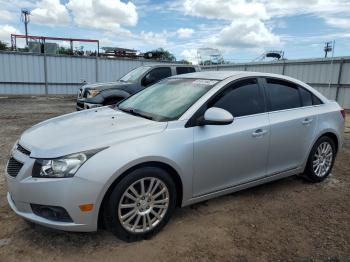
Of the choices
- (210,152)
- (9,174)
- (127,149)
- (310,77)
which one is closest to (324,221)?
(210,152)

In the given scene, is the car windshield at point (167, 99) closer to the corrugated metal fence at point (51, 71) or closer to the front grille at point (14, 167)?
the front grille at point (14, 167)

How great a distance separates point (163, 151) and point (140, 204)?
548 mm

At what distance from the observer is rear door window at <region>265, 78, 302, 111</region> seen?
4160mm

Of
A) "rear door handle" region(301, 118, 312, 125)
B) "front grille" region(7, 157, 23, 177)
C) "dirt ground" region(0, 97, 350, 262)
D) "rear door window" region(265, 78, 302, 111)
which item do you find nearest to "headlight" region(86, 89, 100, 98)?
"dirt ground" region(0, 97, 350, 262)

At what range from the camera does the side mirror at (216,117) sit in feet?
10.8

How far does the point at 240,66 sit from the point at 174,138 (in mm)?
19351

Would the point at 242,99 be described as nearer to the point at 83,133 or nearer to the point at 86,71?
the point at 83,133

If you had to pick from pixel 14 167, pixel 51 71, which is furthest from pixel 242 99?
pixel 51 71

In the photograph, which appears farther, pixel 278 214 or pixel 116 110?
pixel 116 110

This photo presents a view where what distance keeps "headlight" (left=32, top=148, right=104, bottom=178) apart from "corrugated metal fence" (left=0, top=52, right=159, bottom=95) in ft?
65.0

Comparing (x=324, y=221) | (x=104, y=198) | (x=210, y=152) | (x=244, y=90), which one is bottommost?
(x=324, y=221)

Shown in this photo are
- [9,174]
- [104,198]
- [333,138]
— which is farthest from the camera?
[333,138]

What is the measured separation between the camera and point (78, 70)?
22.1 metres

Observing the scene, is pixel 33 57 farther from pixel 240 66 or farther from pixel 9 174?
pixel 9 174
